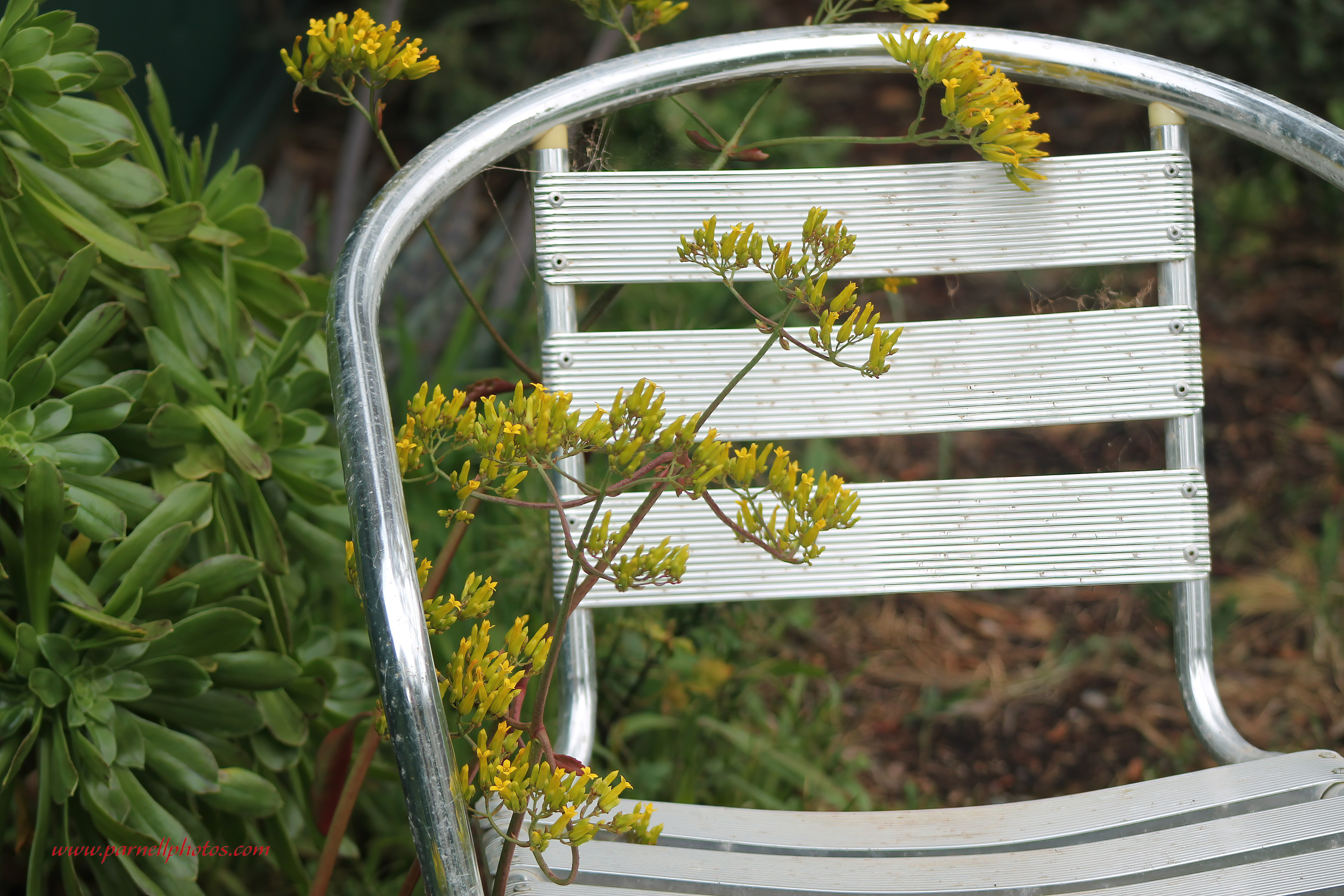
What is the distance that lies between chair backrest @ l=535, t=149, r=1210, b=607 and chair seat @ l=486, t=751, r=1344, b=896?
22 centimetres

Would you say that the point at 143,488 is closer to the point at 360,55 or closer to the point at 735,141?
the point at 360,55

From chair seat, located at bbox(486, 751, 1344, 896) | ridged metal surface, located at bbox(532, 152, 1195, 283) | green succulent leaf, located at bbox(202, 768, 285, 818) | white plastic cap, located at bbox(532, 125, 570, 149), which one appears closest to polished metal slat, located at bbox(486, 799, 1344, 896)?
chair seat, located at bbox(486, 751, 1344, 896)

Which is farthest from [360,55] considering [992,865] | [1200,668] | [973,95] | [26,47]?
[1200,668]

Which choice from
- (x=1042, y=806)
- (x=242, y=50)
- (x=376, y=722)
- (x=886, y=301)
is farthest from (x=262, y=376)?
(x=242, y=50)

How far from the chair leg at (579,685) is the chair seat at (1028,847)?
0.11 metres

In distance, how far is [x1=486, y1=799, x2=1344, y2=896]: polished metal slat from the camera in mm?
840

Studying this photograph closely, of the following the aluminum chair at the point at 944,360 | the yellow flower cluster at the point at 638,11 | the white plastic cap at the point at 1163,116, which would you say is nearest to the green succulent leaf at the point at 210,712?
the aluminum chair at the point at 944,360

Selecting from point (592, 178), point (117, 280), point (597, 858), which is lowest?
point (597, 858)

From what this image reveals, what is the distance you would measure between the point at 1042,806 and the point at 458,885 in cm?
59

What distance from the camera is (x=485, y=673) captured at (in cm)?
67

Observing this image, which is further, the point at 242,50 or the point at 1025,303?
the point at 242,50

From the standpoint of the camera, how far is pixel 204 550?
1.13 metres

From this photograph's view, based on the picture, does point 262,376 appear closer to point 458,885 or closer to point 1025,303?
point 458,885

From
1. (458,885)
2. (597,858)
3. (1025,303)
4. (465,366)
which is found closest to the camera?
(458,885)
